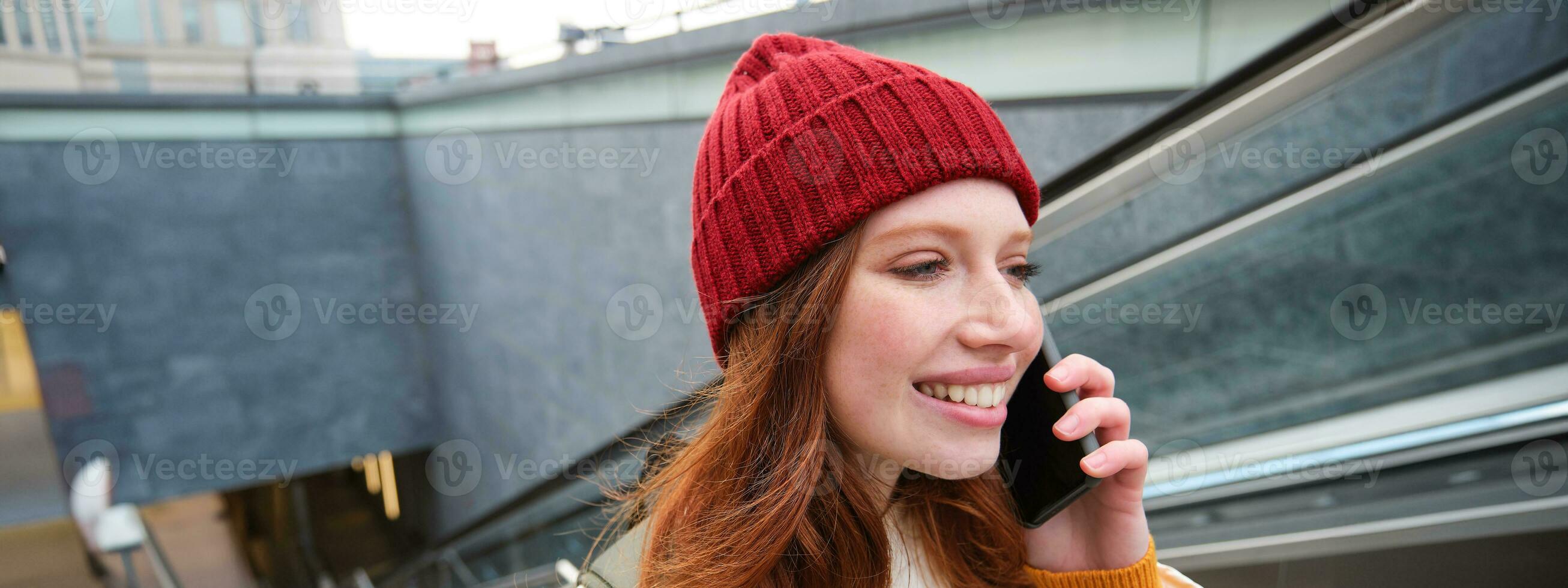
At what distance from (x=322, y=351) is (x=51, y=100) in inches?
123

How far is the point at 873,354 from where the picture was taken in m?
1.14

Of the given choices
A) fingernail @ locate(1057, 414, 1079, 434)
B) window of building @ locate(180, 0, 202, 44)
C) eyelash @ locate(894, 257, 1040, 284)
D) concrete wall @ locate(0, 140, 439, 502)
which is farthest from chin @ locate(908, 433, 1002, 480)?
window of building @ locate(180, 0, 202, 44)

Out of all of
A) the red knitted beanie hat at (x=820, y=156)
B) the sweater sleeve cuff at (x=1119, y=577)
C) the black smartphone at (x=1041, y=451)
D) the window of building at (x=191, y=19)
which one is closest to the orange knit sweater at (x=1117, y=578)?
the sweater sleeve cuff at (x=1119, y=577)

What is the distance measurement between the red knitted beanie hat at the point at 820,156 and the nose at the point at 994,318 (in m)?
0.18

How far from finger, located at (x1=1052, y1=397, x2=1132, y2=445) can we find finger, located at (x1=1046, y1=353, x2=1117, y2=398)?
30mm

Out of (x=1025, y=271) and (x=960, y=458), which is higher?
(x=1025, y=271)

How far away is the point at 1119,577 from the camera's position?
1374 millimetres

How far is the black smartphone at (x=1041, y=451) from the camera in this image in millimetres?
1314

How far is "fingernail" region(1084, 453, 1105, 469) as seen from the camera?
1.23 meters

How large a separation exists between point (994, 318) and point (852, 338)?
0.22 m

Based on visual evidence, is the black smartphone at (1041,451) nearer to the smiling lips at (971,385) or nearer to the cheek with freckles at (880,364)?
the smiling lips at (971,385)

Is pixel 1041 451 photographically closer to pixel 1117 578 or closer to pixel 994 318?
pixel 1117 578

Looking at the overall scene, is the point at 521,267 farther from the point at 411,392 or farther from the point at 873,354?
the point at 873,354

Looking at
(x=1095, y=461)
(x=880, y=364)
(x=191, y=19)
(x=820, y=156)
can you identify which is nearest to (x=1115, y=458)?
(x=1095, y=461)
